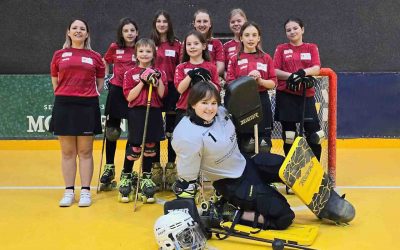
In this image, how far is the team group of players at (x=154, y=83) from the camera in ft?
13.6

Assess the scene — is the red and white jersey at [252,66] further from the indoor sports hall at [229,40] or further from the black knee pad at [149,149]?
the indoor sports hall at [229,40]

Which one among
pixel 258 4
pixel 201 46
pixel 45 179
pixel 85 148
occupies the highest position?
pixel 258 4

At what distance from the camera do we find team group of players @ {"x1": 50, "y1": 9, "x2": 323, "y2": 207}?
4.14 m

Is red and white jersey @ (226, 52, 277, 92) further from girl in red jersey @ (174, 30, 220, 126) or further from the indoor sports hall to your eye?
the indoor sports hall

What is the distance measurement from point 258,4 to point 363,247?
4.56 metres

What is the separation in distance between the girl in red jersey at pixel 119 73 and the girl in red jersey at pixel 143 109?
22 centimetres

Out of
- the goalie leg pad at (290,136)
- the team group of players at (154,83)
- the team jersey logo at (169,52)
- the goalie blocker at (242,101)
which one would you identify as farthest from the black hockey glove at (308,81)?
the team jersey logo at (169,52)

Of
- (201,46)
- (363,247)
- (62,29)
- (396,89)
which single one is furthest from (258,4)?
(363,247)

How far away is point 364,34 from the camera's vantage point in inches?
281

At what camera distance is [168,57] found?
4.50 metres

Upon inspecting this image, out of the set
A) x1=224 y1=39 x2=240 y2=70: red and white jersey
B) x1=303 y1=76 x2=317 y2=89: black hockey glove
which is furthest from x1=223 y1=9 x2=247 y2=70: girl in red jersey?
x1=303 y1=76 x2=317 y2=89: black hockey glove

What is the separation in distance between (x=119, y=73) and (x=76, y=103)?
1.89 feet

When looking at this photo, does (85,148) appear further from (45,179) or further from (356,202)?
(356,202)

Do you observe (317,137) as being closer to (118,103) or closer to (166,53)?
(166,53)
